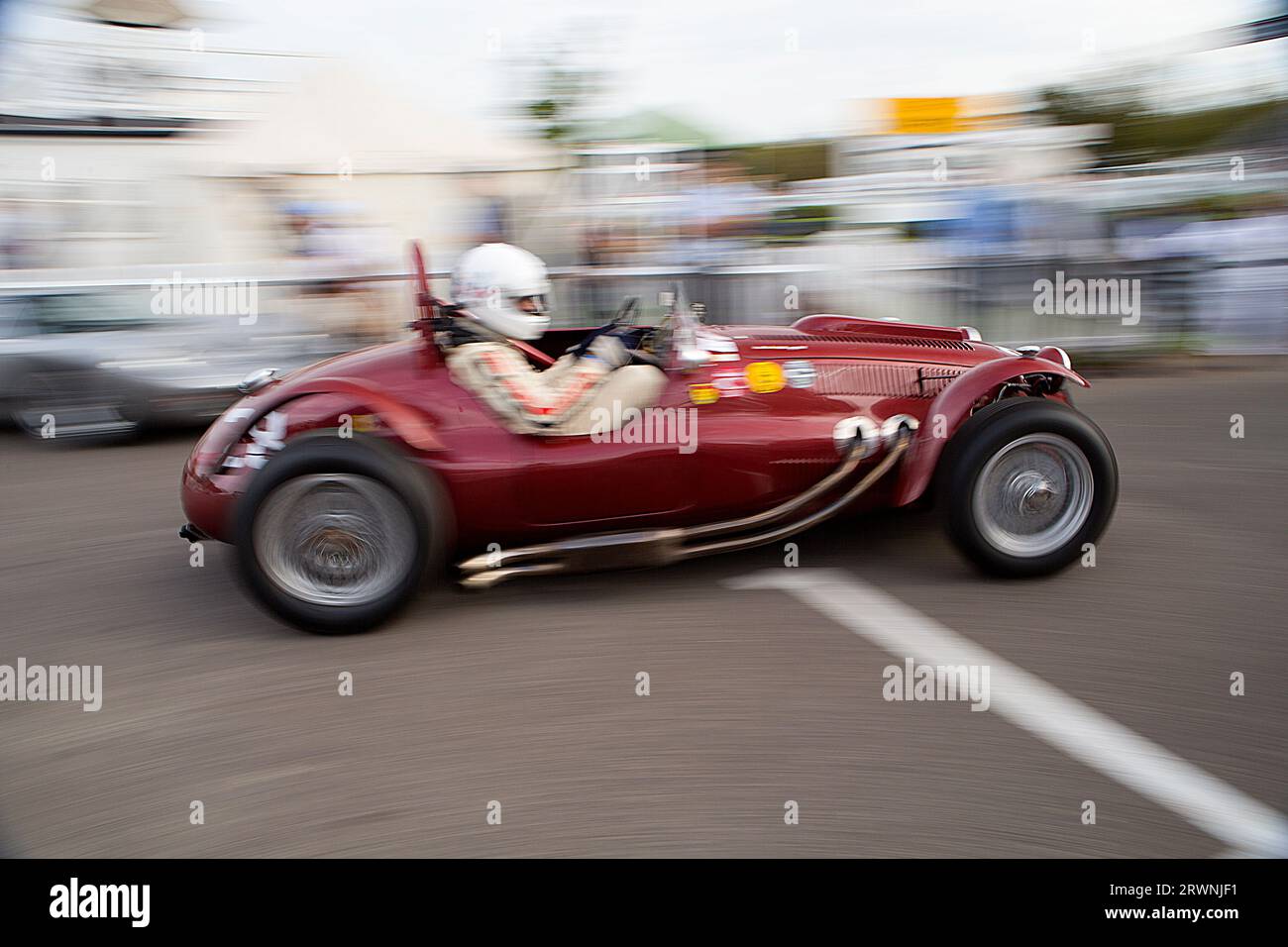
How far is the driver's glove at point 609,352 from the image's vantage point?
14.0ft

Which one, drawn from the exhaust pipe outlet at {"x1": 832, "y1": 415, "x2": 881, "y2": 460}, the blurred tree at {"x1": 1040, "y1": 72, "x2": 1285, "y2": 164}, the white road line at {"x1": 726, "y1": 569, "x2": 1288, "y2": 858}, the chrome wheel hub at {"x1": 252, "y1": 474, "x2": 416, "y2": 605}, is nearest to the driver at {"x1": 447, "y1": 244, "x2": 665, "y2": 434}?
the chrome wheel hub at {"x1": 252, "y1": 474, "x2": 416, "y2": 605}

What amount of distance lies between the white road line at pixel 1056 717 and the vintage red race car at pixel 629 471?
0.31m

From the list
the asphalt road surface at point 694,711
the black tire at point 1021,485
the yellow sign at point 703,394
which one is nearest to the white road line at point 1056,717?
the asphalt road surface at point 694,711

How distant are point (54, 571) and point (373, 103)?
9110 mm

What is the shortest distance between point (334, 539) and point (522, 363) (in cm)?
94

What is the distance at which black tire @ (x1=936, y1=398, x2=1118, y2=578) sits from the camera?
3.95 metres

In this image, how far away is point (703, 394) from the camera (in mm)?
4035

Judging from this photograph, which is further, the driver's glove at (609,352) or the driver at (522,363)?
the driver's glove at (609,352)

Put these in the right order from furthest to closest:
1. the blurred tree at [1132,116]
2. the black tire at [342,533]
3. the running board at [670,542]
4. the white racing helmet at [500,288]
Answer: the blurred tree at [1132,116], the white racing helmet at [500,288], the running board at [670,542], the black tire at [342,533]

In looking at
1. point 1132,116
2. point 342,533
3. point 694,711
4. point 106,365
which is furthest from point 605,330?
point 1132,116

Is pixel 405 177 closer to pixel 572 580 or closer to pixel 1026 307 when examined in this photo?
pixel 1026 307

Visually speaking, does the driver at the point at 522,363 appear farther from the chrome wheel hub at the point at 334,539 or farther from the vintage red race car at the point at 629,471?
the chrome wheel hub at the point at 334,539
